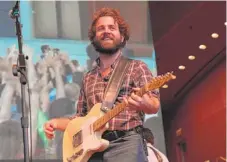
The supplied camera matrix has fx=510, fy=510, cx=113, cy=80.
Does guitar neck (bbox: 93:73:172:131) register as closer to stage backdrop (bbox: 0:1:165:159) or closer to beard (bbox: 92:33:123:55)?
beard (bbox: 92:33:123:55)

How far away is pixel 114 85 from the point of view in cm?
231

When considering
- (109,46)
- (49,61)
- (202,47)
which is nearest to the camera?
(109,46)

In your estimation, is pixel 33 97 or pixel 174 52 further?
pixel 174 52

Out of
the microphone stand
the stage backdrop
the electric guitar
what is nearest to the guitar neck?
the electric guitar

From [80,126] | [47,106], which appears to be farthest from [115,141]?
[47,106]

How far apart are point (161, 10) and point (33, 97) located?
308cm

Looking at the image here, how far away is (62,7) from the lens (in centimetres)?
434

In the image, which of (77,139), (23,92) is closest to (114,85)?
(77,139)

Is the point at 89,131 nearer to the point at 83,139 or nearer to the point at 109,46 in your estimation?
the point at 83,139

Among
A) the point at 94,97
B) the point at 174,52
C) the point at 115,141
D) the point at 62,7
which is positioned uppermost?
the point at 174,52

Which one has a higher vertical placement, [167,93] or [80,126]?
[167,93]

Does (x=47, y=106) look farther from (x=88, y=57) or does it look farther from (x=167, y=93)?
(x=167, y=93)

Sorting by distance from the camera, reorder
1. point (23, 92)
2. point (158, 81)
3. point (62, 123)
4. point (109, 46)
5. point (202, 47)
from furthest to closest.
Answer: point (202, 47), point (23, 92), point (62, 123), point (109, 46), point (158, 81)

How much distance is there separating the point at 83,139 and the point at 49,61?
1.87 meters
